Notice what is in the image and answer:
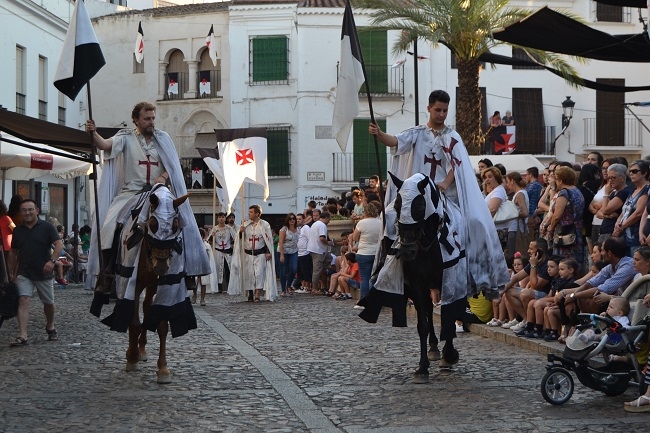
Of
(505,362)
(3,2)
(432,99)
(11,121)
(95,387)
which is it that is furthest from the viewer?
(3,2)

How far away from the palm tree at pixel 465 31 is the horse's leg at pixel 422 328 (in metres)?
19.2

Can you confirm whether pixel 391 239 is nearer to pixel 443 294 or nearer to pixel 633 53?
pixel 443 294

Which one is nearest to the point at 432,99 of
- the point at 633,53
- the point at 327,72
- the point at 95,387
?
the point at 633,53

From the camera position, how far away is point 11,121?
15.8 m

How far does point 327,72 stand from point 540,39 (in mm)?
32708

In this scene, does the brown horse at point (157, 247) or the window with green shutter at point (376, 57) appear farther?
the window with green shutter at point (376, 57)

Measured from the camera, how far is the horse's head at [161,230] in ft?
33.1

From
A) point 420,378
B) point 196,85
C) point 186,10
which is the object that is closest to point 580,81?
point 420,378

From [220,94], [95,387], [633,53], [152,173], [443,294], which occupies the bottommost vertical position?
[95,387]

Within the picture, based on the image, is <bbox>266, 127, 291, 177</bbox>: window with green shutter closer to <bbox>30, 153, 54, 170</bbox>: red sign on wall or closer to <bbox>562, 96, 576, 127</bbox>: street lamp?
<bbox>562, 96, 576, 127</bbox>: street lamp

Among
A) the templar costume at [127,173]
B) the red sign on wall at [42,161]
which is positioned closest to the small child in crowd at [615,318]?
the templar costume at [127,173]

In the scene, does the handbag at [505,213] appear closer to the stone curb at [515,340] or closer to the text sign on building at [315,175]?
the stone curb at [515,340]

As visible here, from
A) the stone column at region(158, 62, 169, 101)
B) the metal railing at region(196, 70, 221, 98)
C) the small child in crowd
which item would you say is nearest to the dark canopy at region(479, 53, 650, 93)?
the small child in crowd

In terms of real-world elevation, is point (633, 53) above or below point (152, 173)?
above
